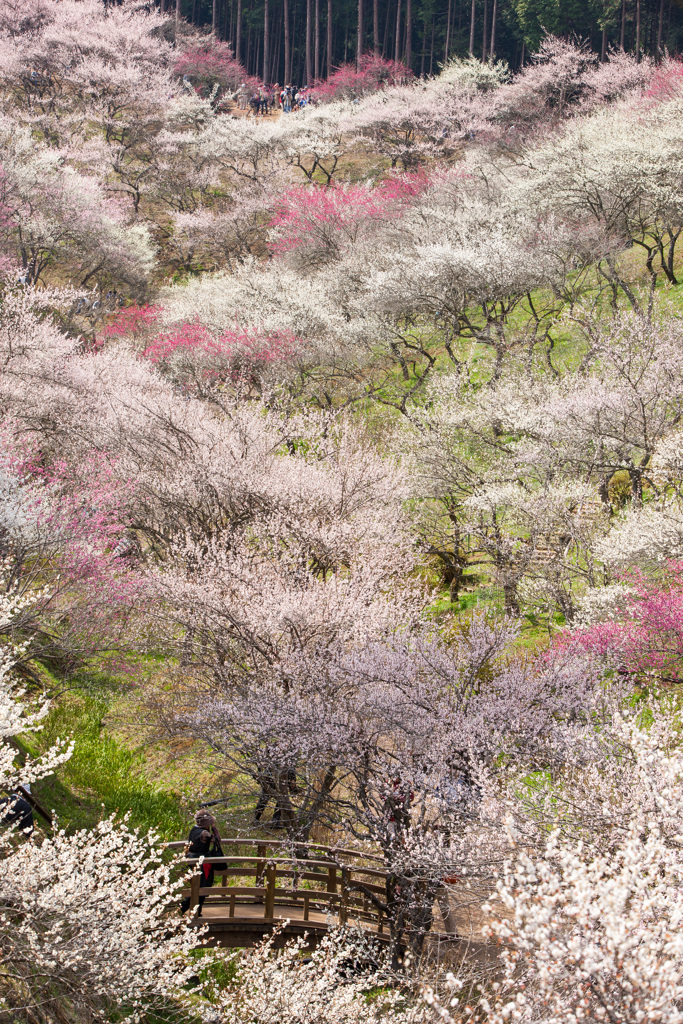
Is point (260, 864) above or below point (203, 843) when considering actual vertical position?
below

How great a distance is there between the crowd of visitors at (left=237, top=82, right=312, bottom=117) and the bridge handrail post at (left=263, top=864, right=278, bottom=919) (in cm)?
4516

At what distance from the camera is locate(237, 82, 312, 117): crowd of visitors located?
4628 centimetres

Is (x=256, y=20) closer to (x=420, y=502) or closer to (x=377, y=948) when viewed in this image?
(x=420, y=502)

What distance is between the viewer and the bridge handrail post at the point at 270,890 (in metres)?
9.25

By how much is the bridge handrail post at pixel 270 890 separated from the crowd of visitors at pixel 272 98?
4516 centimetres

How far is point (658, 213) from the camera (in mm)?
21812

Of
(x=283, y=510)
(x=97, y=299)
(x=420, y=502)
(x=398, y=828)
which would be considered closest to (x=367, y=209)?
(x=97, y=299)

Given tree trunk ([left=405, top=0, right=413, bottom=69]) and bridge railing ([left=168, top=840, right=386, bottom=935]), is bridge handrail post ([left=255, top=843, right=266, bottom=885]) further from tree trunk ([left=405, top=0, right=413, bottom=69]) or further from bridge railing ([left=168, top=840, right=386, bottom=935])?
tree trunk ([left=405, top=0, right=413, bottom=69])

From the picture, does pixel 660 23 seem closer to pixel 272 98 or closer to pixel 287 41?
pixel 272 98

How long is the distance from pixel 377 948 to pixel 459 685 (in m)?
3.44

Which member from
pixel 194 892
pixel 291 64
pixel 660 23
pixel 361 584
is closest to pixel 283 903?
pixel 194 892

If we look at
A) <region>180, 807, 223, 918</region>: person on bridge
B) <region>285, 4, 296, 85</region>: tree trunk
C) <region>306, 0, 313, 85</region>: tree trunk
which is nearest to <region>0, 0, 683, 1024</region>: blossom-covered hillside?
<region>180, 807, 223, 918</region>: person on bridge

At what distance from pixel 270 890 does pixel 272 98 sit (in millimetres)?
54588

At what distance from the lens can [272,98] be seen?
5200 centimetres
